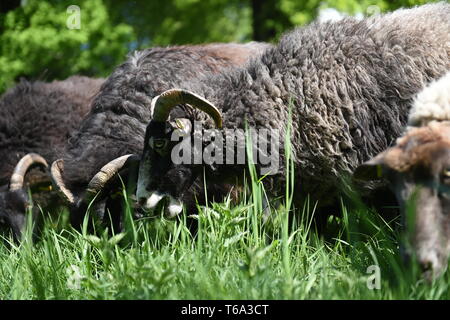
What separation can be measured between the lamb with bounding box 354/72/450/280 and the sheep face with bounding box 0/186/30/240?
13.2 ft

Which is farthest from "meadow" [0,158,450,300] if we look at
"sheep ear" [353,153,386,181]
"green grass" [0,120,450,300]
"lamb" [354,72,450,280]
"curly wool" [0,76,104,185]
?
A: "curly wool" [0,76,104,185]

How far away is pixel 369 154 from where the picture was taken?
4.90m

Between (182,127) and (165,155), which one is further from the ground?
(182,127)

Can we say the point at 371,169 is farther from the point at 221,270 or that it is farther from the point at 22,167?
the point at 22,167

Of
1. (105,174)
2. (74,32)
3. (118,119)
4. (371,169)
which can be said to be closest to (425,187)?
(371,169)

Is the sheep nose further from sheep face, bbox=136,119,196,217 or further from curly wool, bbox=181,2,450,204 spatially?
curly wool, bbox=181,2,450,204

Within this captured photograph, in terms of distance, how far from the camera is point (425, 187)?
3.22 m

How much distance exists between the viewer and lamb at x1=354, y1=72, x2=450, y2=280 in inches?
122

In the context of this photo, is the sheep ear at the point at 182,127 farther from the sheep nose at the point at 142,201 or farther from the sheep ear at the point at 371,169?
the sheep ear at the point at 371,169

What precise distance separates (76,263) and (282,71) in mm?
2304

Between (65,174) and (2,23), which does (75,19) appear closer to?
(2,23)

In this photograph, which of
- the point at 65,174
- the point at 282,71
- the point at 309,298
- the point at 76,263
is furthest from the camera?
the point at 65,174

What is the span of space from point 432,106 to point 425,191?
0.61 m
